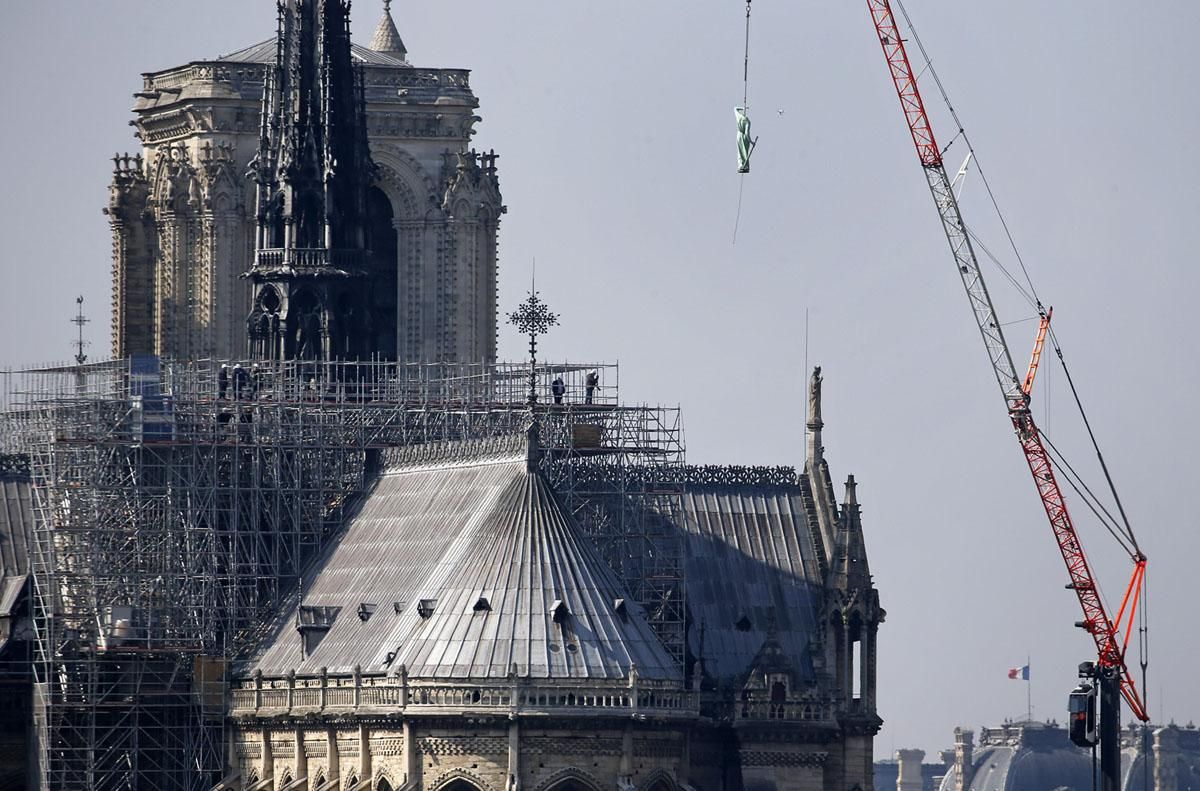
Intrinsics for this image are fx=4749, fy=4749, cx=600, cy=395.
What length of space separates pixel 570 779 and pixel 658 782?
4.49 meters

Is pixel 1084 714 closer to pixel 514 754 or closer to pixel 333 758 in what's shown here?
pixel 514 754

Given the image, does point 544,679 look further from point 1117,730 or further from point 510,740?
point 1117,730

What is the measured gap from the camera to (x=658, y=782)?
611ft

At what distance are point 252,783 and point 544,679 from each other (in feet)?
68.8

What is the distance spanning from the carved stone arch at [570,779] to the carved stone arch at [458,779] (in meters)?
2.43

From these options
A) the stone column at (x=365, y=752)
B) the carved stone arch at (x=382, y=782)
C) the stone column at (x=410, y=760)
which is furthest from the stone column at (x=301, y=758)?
the stone column at (x=410, y=760)

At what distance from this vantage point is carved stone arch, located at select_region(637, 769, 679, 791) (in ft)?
607

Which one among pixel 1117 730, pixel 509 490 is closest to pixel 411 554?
pixel 509 490

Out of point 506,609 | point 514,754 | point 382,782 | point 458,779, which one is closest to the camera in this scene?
point 514,754

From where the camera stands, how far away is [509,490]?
7603 inches

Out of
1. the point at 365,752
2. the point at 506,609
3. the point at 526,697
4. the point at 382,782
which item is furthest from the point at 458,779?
the point at 506,609

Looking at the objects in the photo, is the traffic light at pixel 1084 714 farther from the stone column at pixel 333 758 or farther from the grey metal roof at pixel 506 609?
the stone column at pixel 333 758

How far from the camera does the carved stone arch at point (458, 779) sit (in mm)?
183000

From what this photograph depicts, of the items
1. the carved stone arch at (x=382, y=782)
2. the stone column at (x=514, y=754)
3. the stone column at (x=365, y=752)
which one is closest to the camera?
the stone column at (x=514, y=754)
